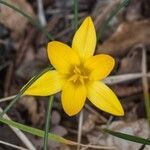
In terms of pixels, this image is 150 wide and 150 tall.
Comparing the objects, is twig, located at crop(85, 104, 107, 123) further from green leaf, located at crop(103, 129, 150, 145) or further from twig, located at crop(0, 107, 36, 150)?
green leaf, located at crop(103, 129, 150, 145)

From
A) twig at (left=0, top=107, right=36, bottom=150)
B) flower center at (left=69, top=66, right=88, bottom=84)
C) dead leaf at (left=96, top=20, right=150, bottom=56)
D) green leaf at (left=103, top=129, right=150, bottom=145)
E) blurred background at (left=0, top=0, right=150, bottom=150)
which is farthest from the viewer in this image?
dead leaf at (left=96, top=20, right=150, bottom=56)

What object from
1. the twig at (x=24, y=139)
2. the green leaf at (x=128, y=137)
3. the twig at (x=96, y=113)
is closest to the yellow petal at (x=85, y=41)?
the green leaf at (x=128, y=137)

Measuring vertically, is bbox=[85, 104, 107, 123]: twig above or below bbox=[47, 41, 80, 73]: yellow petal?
below

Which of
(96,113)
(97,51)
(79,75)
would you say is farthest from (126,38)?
(79,75)

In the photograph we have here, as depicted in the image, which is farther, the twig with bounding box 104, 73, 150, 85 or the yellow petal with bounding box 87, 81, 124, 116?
the twig with bounding box 104, 73, 150, 85

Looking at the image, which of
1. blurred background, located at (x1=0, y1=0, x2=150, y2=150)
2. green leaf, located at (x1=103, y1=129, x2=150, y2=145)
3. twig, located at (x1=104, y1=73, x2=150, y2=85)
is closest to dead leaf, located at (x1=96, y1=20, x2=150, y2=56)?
blurred background, located at (x1=0, y1=0, x2=150, y2=150)

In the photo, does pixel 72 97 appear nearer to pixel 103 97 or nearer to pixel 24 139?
pixel 103 97

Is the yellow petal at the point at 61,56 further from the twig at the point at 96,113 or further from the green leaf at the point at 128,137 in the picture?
the twig at the point at 96,113
